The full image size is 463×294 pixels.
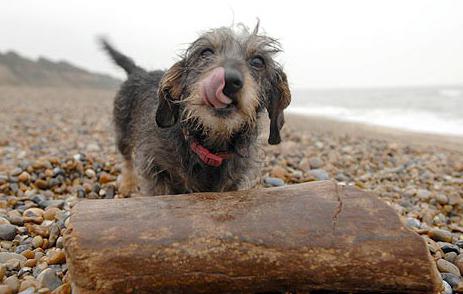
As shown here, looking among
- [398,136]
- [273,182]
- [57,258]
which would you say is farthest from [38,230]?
[398,136]

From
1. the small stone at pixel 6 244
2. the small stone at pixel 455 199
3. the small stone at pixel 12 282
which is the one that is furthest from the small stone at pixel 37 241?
the small stone at pixel 455 199

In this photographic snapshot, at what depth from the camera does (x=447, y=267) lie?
9.46 ft

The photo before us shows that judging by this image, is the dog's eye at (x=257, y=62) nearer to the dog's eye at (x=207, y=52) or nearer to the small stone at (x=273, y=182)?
the dog's eye at (x=207, y=52)

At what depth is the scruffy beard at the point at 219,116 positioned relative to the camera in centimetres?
296

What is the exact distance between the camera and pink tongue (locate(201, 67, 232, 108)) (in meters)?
2.80

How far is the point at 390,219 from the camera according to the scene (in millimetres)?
2490

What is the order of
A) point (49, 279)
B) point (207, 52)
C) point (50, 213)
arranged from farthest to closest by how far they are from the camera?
point (50, 213), point (207, 52), point (49, 279)

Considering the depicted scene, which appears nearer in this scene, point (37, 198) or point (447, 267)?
point (447, 267)

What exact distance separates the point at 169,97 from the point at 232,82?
88 centimetres

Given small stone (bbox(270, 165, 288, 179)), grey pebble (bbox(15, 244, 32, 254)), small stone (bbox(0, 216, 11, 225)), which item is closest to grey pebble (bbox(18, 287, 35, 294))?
grey pebble (bbox(15, 244, 32, 254))

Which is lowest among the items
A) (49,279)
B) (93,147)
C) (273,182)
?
(93,147)

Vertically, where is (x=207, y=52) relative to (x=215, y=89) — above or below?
above

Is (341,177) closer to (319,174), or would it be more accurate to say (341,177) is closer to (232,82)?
(319,174)

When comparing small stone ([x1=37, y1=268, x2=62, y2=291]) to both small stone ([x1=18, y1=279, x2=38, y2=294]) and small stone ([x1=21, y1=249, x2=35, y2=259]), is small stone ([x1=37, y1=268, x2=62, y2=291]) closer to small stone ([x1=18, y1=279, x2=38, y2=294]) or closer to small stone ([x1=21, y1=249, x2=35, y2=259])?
small stone ([x1=18, y1=279, x2=38, y2=294])
